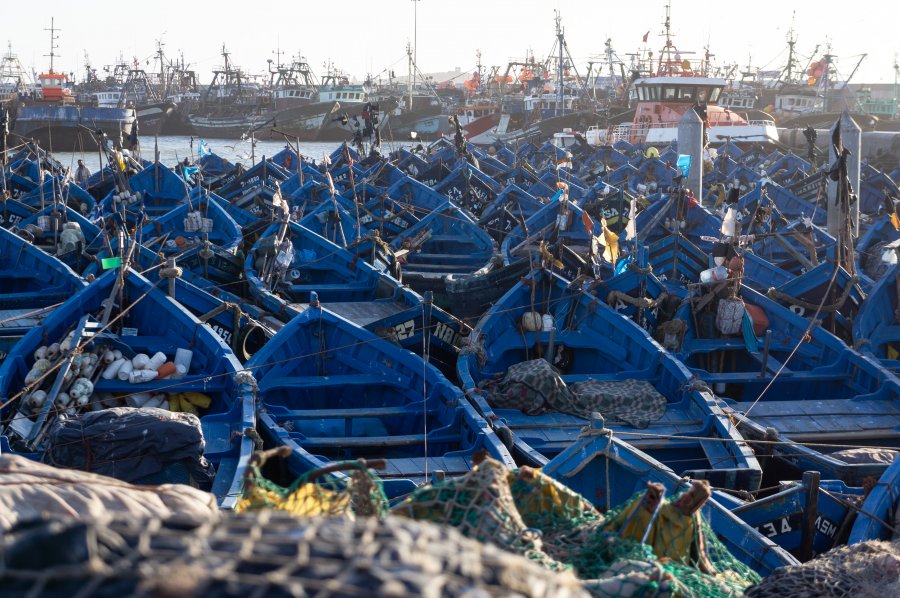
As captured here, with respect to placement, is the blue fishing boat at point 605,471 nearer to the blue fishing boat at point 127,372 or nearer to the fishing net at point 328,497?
the blue fishing boat at point 127,372

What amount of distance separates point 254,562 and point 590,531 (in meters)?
2.94

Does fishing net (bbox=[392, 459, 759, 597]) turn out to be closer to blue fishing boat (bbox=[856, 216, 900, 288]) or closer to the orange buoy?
the orange buoy

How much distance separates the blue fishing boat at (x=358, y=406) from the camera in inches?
370

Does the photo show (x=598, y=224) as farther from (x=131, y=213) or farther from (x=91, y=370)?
(x=131, y=213)

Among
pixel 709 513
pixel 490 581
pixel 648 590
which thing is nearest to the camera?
pixel 490 581

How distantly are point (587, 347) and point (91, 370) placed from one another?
18.2 feet

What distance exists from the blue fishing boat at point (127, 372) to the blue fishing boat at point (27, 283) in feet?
7.20

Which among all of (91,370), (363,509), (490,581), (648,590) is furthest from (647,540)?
(91,370)

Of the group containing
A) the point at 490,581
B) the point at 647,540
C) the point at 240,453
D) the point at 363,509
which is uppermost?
the point at 490,581

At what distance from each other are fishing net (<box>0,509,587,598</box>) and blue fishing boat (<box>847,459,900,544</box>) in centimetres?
505

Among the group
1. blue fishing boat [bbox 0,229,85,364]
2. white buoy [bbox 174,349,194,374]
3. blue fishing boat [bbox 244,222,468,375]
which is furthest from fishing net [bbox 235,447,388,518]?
blue fishing boat [bbox 0,229,85,364]

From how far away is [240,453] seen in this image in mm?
8867

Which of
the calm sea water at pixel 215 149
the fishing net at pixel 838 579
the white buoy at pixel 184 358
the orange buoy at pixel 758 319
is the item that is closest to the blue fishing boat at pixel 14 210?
the white buoy at pixel 184 358

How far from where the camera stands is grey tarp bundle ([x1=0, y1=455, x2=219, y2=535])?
450cm
